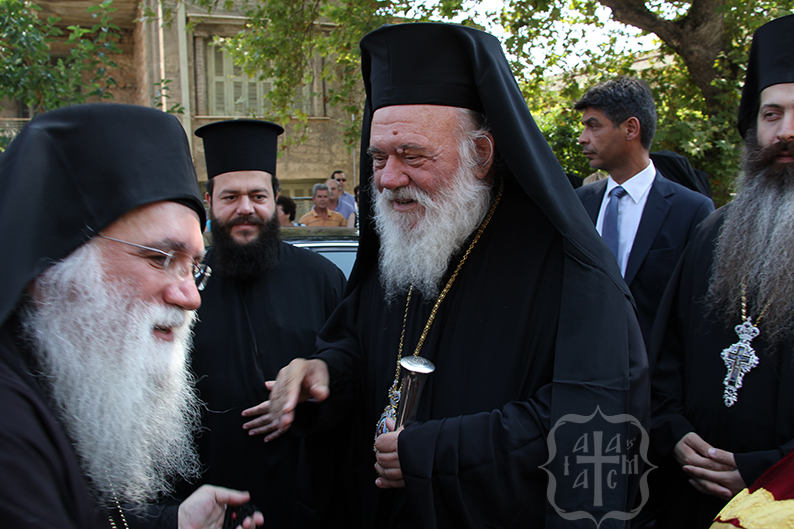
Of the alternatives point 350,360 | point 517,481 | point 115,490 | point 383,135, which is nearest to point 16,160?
point 115,490

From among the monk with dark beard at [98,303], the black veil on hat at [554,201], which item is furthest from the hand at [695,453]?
the monk with dark beard at [98,303]

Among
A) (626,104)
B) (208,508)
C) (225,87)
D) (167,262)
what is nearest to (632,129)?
(626,104)

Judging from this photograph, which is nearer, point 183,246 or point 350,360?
point 183,246

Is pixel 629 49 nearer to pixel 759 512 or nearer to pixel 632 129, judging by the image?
pixel 632 129

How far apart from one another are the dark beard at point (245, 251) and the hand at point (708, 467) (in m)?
2.25

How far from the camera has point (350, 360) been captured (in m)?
2.48

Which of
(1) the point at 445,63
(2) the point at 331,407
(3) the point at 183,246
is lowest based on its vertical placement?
(2) the point at 331,407

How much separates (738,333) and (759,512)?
121cm

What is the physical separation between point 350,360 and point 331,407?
0.20 metres

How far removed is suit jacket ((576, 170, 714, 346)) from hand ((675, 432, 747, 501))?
112 cm

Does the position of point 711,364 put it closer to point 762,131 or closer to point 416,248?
point 762,131

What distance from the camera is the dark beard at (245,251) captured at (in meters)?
3.38

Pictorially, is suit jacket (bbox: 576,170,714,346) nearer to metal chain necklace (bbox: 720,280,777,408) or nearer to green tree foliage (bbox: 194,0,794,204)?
metal chain necklace (bbox: 720,280,777,408)

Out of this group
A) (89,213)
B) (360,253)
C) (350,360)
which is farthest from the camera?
(360,253)
